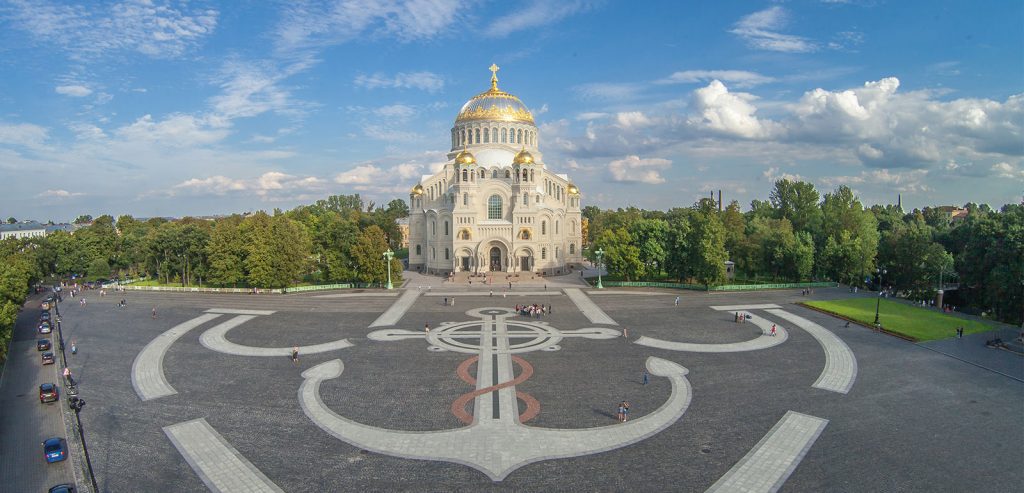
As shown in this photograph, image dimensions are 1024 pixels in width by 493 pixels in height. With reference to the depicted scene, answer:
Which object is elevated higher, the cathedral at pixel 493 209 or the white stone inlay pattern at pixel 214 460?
the cathedral at pixel 493 209

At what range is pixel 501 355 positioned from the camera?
1105 inches

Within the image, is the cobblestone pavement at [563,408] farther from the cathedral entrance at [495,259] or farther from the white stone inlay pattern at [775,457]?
the cathedral entrance at [495,259]

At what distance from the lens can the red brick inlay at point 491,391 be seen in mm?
20062

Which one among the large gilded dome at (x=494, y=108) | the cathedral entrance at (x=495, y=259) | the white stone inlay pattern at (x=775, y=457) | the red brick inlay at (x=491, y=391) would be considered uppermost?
the large gilded dome at (x=494, y=108)

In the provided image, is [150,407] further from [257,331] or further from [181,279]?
[181,279]

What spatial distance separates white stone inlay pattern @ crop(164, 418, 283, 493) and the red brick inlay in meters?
7.08

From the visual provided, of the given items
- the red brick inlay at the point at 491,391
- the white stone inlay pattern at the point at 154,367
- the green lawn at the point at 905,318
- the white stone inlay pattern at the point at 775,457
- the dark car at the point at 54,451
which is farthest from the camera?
the green lawn at the point at 905,318

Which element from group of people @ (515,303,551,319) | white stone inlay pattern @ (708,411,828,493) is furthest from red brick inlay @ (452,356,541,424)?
group of people @ (515,303,551,319)

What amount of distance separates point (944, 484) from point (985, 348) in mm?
19458

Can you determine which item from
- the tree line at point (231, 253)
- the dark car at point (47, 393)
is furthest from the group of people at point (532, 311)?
the dark car at point (47, 393)

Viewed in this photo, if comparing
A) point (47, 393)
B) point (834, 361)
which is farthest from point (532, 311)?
point (47, 393)

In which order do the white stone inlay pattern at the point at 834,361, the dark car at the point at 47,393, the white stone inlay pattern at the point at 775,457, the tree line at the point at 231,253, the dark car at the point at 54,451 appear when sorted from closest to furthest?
1. the white stone inlay pattern at the point at 775,457
2. the dark car at the point at 54,451
3. the dark car at the point at 47,393
4. the white stone inlay pattern at the point at 834,361
5. the tree line at the point at 231,253

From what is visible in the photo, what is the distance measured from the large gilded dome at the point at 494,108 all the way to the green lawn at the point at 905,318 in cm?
4265

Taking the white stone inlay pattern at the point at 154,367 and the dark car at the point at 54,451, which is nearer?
the dark car at the point at 54,451
